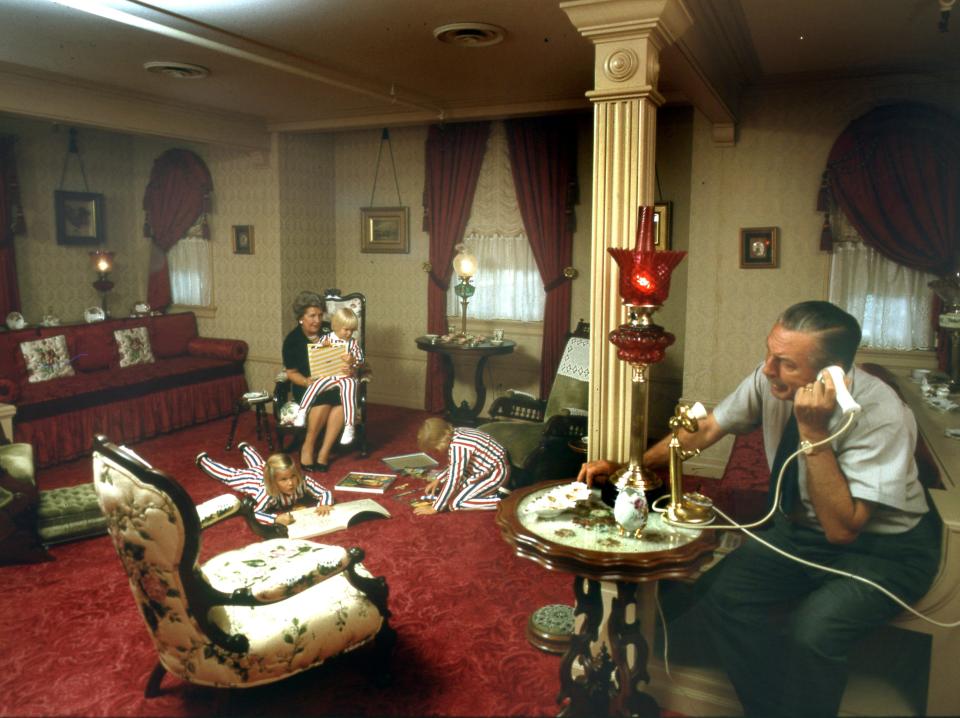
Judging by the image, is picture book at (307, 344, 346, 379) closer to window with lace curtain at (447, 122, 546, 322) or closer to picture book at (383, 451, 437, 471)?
picture book at (383, 451, 437, 471)

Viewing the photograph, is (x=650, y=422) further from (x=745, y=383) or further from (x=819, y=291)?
(x=745, y=383)

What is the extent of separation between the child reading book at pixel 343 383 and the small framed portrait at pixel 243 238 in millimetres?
1567

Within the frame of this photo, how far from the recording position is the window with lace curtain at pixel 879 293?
344 cm

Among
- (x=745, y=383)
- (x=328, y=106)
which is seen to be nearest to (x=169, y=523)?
(x=745, y=383)

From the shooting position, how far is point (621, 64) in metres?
1.98

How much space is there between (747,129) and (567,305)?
5.26ft

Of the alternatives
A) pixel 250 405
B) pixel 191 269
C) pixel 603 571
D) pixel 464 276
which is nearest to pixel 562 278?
pixel 464 276

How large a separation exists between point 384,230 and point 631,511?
4.22 meters

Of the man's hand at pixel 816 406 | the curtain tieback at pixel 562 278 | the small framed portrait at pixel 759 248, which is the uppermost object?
the small framed portrait at pixel 759 248

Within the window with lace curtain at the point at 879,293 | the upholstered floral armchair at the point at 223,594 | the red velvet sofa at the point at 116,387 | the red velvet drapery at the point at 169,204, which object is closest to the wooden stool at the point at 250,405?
the red velvet sofa at the point at 116,387

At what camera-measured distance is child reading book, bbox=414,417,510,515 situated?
10.8 feet

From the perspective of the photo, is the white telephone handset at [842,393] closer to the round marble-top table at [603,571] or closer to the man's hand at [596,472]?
the round marble-top table at [603,571]

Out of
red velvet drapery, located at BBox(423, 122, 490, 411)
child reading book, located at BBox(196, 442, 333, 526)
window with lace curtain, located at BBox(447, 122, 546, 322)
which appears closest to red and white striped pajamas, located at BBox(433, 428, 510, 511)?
child reading book, located at BBox(196, 442, 333, 526)

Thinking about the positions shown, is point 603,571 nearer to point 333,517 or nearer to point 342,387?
point 333,517
